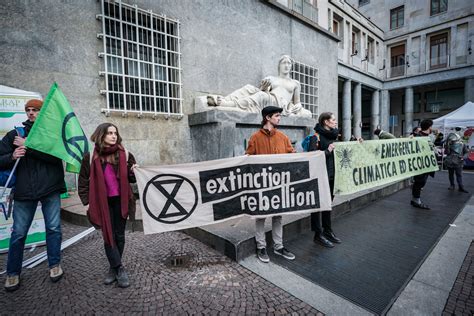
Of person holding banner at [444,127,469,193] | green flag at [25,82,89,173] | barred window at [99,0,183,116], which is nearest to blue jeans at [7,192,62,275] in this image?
green flag at [25,82,89,173]

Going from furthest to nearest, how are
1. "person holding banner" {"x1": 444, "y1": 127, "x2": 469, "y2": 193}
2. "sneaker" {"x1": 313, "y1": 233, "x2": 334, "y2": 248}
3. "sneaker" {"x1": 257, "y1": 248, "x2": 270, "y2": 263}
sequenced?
1. "person holding banner" {"x1": 444, "y1": 127, "x2": 469, "y2": 193}
2. "sneaker" {"x1": 313, "y1": 233, "x2": 334, "y2": 248}
3. "sneaker" {"x1": 257, "y1": 248, "x2": 270, "y2": 263}

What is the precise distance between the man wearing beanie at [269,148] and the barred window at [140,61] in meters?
4.20

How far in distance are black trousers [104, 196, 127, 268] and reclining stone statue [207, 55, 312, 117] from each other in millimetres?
4716

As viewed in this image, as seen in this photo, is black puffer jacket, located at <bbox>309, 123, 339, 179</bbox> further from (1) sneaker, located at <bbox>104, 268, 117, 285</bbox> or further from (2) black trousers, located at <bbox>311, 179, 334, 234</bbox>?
(1) sneaker, located at <bbox>104, 268, 117, 285</bbox>

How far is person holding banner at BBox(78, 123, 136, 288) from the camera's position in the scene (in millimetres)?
2373

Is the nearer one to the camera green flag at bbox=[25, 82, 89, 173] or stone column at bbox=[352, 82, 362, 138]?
green flag at bbox=[25, 82, 89, 173]

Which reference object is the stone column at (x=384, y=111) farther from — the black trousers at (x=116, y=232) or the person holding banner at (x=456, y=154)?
the black trousers at (x=116, y=232)

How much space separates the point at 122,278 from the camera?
2.47 m

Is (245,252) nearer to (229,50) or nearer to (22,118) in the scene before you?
(22,118)

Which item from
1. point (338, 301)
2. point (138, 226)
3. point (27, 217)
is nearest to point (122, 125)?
point (138, 226)

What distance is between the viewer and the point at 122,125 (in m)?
5.94

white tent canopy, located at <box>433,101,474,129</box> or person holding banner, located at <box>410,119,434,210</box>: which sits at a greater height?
white tent canopy, located at <box>433,101,474,129</box>

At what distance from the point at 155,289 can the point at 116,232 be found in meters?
0.72

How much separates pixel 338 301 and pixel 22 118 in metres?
4.50
